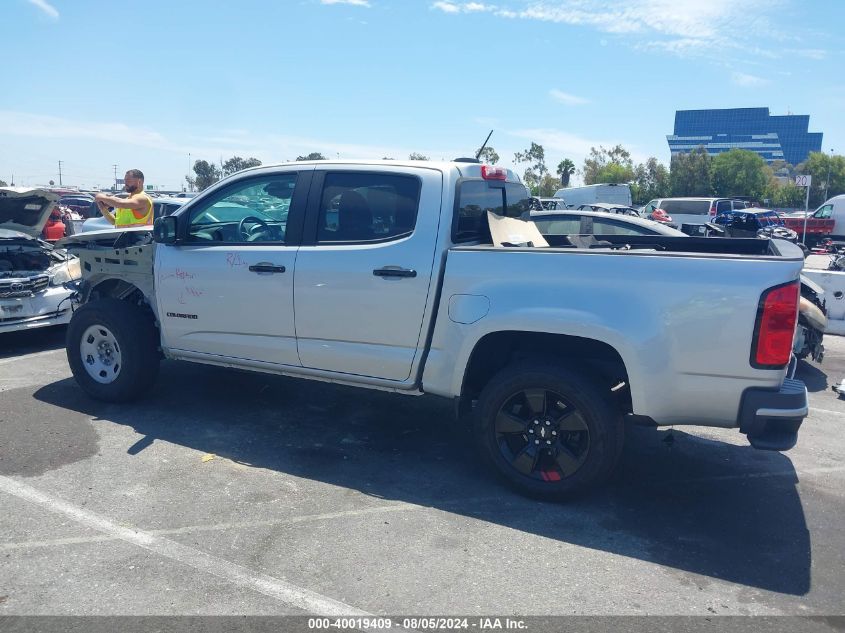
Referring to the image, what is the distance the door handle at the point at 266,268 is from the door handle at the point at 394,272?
76cm

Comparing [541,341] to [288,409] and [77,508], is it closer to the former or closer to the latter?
[288,409]

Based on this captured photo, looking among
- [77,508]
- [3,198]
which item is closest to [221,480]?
[77,508]

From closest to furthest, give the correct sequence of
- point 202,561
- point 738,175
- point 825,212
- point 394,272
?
point 202,561
point 394,272
point 825,212
point 738,175

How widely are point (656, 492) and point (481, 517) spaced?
1216mm

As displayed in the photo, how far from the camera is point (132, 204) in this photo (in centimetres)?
771

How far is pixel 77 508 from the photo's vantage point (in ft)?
13.1

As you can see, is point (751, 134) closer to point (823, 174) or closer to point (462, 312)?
point (823, 174)

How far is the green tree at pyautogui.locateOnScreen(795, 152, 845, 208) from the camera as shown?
82125 mm

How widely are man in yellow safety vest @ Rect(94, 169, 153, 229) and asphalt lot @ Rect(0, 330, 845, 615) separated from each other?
2528 millimetres

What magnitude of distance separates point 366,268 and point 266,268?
803 millimetres

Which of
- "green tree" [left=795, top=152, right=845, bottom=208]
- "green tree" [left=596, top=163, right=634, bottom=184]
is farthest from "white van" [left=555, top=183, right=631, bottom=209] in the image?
"green tree" [left=795, top=152, right=845, bottom=208]

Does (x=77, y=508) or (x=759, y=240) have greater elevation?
(x=759, y=240)

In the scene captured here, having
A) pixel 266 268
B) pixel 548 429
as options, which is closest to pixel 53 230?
pixel 266 268

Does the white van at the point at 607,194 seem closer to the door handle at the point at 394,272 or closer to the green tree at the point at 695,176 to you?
the door handle at the point at 394,272
